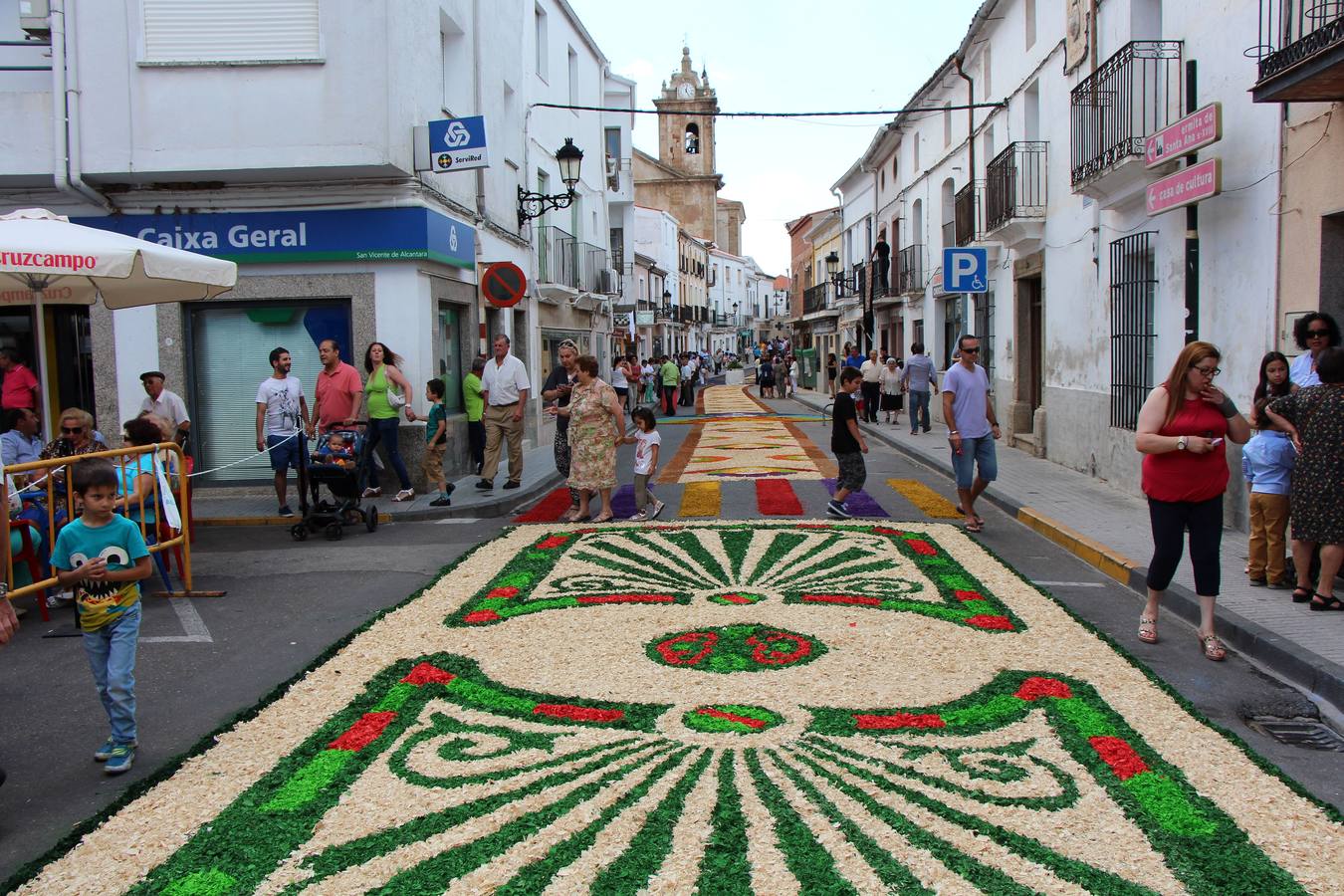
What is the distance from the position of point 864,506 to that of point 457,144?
6.52 m

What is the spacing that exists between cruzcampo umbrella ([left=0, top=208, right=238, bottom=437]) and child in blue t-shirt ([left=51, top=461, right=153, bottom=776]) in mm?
3894

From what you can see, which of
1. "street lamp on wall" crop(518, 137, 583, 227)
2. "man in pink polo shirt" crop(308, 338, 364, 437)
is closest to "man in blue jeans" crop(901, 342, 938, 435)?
"street lamp on wall" crop(518, 137, 583, 227)

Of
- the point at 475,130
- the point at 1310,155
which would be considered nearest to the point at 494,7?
the point at 475,130

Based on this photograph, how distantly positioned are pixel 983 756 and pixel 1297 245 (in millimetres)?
6258

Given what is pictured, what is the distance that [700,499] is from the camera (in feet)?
40.6

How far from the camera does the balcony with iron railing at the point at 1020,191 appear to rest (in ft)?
54.4

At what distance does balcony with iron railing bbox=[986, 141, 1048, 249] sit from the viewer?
16578 mm

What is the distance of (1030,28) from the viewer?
17.0m

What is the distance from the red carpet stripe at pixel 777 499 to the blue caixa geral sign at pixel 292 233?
5.00 metres

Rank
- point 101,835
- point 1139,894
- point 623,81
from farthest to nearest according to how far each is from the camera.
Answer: point 623,81
point 101,835
point 1139,894

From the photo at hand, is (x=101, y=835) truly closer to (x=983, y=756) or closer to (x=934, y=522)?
(x=983, y=756)

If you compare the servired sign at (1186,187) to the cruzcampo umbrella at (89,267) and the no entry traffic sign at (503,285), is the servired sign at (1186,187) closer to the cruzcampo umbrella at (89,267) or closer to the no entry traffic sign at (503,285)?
the no entry traffic sign at (503,285)

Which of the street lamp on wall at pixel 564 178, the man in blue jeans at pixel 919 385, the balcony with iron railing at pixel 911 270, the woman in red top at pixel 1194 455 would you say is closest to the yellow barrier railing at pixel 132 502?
the woman in red top at pixel 1194 455

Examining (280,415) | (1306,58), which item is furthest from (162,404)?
(1306,58)
